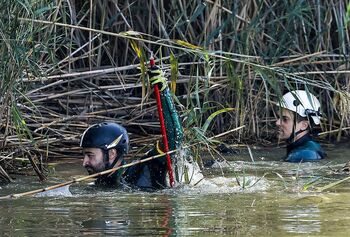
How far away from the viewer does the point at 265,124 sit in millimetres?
10320

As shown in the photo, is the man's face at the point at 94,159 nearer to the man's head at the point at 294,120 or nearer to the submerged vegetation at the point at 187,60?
the submerged vegetation at the point at 187,60

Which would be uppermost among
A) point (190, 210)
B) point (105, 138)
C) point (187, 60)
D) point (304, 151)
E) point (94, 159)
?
point (187, 60)

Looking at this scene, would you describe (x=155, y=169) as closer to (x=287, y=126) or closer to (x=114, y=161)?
(x=114, y=161)

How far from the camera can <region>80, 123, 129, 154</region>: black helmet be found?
24.9ft

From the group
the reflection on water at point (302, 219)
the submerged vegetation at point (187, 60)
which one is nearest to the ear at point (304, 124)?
the submerged vegetation at point (187, 60)

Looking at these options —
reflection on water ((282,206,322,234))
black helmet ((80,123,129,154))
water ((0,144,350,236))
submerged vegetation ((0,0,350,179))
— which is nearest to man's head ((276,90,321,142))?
submerged vegetation ((0,0,350,179))

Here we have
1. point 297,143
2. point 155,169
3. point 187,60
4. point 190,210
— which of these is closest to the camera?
point 190,210

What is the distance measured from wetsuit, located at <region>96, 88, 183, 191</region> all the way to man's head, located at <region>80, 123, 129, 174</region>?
11 centimetres

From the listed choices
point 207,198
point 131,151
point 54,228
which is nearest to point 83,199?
point 207,198

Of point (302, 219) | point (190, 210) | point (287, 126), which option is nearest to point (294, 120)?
point (287, 126)

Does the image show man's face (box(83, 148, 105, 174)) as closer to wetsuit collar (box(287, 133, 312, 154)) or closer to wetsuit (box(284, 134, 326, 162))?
wetsuit (box(284, 134, 326, 162))

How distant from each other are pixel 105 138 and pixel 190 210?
142 centimetres

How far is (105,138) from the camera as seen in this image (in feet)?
25.0

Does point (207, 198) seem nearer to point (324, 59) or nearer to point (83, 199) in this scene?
point (83, 199)
